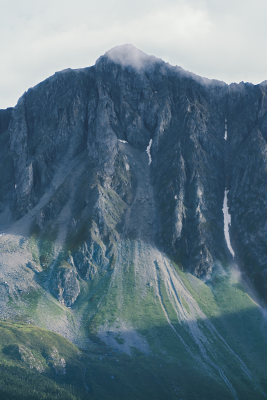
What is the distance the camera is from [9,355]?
199 metres

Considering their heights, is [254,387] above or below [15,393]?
above

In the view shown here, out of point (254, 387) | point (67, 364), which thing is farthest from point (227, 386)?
point (67, 364)

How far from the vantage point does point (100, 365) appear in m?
199

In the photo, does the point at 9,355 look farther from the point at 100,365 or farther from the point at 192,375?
the point at 192,375

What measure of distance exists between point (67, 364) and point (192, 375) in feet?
158

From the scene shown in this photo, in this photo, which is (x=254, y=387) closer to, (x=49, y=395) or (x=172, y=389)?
(x=172, y=389)

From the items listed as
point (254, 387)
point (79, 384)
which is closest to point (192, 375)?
point (254, 387)

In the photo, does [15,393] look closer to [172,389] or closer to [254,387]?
[172,389]

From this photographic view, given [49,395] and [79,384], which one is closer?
[49,395]

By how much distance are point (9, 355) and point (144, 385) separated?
173 ft

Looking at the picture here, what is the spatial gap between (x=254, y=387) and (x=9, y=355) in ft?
311

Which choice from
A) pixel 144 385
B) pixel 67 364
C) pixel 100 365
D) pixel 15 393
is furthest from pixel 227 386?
pixel 15 393

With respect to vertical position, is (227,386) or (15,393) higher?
(227,386)

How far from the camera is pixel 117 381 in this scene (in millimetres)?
191625
